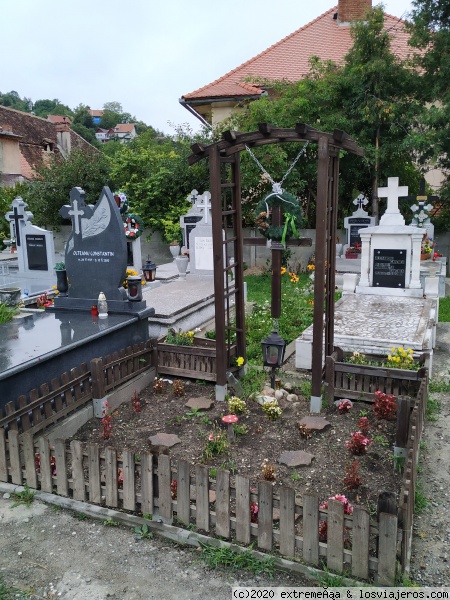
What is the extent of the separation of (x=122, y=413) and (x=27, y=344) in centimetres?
149

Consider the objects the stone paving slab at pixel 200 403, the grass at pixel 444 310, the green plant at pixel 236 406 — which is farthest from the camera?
the grass at pixel 444 310

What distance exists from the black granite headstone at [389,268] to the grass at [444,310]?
107cm

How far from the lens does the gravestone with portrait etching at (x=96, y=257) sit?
781 centimetres

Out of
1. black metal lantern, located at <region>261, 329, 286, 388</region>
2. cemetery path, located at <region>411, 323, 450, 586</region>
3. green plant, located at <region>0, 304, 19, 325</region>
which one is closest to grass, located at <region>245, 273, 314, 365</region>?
black metal lantern, located at <region>261, 329, 286, 388</region>

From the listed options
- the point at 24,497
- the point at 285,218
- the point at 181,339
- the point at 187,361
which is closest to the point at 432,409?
the point at 285,218

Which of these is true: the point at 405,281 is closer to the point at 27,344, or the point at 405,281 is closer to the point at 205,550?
the point at 27,344

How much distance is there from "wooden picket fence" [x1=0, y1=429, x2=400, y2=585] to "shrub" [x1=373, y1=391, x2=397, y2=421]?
1771 mm

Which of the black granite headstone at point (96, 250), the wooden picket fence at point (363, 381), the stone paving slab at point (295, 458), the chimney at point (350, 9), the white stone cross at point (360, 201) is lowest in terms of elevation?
the stone paving slab at point (295, 458)

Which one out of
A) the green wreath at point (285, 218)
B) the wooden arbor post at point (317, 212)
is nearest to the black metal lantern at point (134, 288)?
the wooden arbor post at point (317, 212)

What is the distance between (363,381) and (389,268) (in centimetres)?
587

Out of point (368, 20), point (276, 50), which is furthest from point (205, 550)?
point (276, 50)

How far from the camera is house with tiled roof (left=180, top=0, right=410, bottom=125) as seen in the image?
776 inches

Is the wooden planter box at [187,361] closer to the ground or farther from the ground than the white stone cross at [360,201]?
closer to the ground

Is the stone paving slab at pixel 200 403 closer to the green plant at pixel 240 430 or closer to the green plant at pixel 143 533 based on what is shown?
the green plant at pixel 240 430
